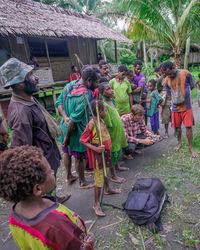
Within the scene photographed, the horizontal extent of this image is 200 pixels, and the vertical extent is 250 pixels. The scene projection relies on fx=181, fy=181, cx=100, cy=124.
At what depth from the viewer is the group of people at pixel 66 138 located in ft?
3.22

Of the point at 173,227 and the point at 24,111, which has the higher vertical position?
the point at 24,111

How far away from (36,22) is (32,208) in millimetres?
8614

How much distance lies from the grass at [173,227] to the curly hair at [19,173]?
1.54 metres

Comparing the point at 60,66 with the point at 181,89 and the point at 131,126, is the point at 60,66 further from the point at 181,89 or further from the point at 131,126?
the point at 181,89

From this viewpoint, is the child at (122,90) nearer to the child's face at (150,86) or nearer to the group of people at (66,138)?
the group of people at (66,138)

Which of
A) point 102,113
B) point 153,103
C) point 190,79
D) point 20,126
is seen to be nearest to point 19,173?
point 20,126

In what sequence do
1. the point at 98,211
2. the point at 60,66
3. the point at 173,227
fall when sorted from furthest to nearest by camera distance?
1. the point at 60,66
2. the point at 98,211
3. the point at 173,227

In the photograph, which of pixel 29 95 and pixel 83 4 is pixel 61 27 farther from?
pixel 83 4

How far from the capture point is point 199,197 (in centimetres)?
258

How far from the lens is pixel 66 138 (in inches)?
111

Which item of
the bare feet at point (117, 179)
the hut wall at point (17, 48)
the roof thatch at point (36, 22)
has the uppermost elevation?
the roof thatch at point (36, 22)

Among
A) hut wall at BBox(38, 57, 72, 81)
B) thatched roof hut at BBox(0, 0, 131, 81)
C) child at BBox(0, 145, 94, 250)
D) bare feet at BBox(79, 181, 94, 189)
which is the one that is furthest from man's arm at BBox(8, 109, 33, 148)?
hut wall at BBox(38, 57, 72, 81)

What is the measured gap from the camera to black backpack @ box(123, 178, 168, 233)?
216cm

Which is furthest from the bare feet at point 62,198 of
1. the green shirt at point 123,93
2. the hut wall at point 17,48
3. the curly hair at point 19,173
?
the hut wall at point 17,48
